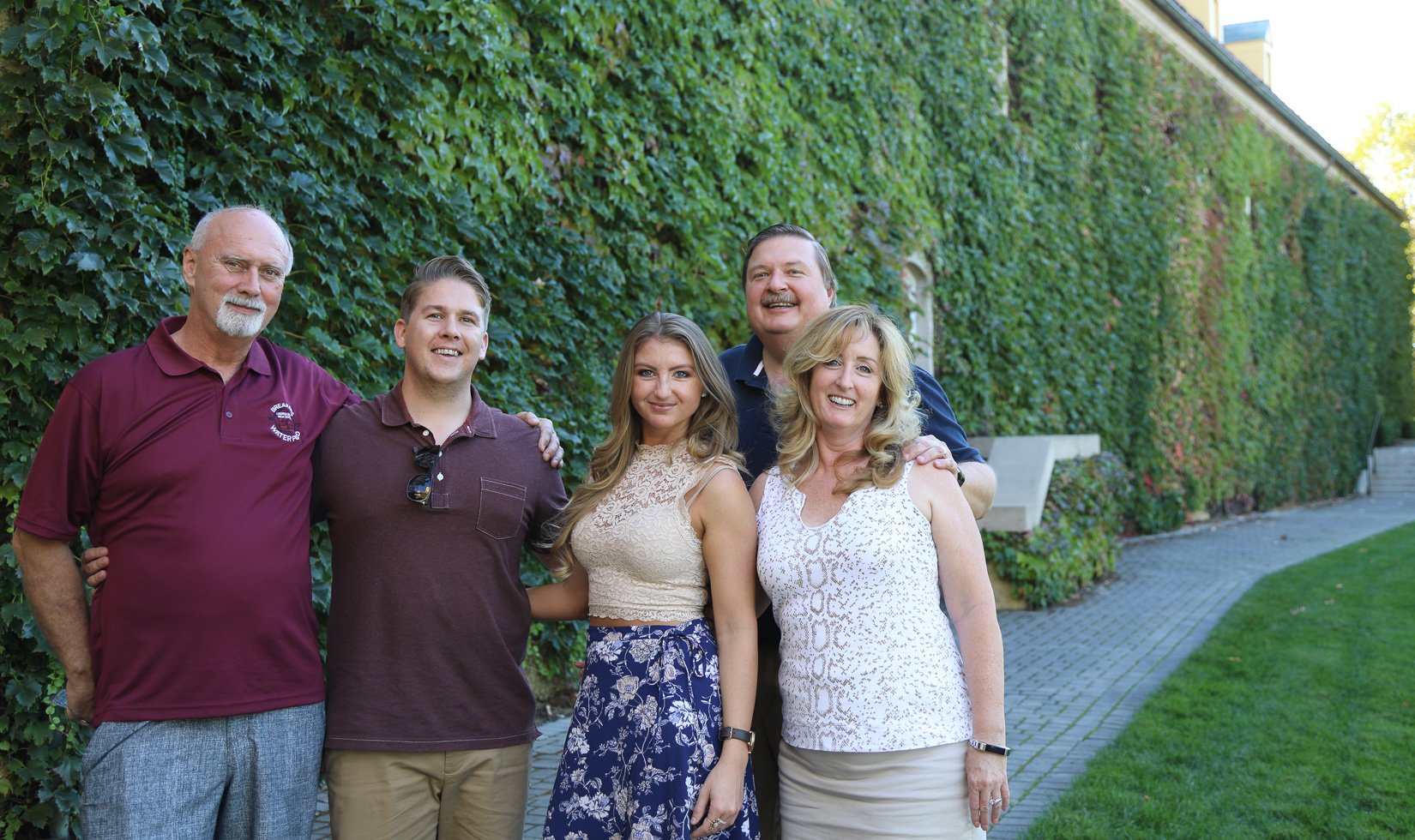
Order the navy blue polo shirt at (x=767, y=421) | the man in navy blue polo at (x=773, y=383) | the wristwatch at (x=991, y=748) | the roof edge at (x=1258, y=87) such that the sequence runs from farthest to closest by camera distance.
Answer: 1. the roof edge at (x=1258, y=87)
2. the navy blue polo shirt at (x=767, y=421)
3. the man in navy blue polo at (x=773, y=383)
4. the wristwatch at (x=991, y=748)

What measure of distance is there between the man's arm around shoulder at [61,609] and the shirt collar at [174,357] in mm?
450

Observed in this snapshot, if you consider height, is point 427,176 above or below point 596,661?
above

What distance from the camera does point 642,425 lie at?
267cm

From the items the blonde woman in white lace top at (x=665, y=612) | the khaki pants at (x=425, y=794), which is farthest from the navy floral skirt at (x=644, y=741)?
the khaki pants at (x=425, y=794)

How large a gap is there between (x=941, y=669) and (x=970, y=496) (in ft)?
1.84

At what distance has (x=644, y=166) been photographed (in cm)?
→ 614

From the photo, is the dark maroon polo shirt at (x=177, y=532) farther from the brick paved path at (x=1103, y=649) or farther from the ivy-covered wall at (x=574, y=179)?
the brick paved path at (x=1103, y=649)

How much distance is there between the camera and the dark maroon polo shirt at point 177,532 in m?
2.25

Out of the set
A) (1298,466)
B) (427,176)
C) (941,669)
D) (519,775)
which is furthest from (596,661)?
(1298,466)

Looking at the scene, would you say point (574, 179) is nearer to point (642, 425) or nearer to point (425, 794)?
point (642, 425)

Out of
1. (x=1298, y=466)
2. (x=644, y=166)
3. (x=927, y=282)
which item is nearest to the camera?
(x=644, y=166)

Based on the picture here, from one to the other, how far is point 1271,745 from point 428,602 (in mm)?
4548

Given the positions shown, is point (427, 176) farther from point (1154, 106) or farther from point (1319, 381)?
point (1319, 381)

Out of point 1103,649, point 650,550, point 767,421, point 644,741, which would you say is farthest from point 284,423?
point 1103,649
